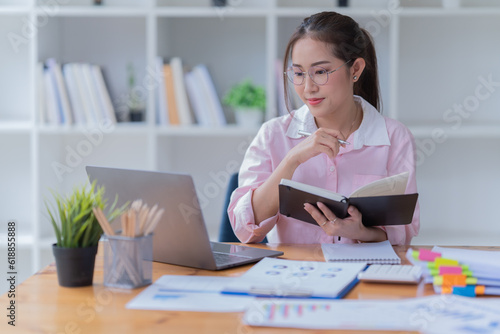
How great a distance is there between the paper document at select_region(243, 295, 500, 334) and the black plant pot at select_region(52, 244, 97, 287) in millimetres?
368

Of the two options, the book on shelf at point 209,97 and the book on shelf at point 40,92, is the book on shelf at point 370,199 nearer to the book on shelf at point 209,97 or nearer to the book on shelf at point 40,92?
the book on shelf at point 209,97

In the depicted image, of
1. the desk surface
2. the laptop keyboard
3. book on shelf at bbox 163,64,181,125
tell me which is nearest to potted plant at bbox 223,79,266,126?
book on shelf at bbox 163,64,181,125

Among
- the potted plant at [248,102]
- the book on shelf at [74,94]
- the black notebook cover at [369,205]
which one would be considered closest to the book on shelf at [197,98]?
the potted plant at [248,102]

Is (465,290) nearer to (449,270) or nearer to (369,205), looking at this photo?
(449,270)

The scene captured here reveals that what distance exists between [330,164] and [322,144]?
20 centimetres

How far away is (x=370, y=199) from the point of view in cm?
156

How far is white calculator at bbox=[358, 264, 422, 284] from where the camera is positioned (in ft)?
4.15

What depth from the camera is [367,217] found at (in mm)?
1648

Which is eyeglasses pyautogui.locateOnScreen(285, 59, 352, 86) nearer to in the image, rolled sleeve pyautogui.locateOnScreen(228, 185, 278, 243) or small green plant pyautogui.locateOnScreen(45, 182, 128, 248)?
rolled sleeve pyautogui.locateOnScreen(228, 185, 278, 243)

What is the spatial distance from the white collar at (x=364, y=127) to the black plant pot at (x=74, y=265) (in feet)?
2.99

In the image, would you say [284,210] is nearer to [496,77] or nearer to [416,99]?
[416,99]

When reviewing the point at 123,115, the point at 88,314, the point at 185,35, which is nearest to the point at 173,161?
the point at 123,115

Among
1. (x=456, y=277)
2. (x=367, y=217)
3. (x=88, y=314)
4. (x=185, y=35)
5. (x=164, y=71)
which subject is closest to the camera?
(x=88, y=314)

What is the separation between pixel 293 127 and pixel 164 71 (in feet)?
3.08
